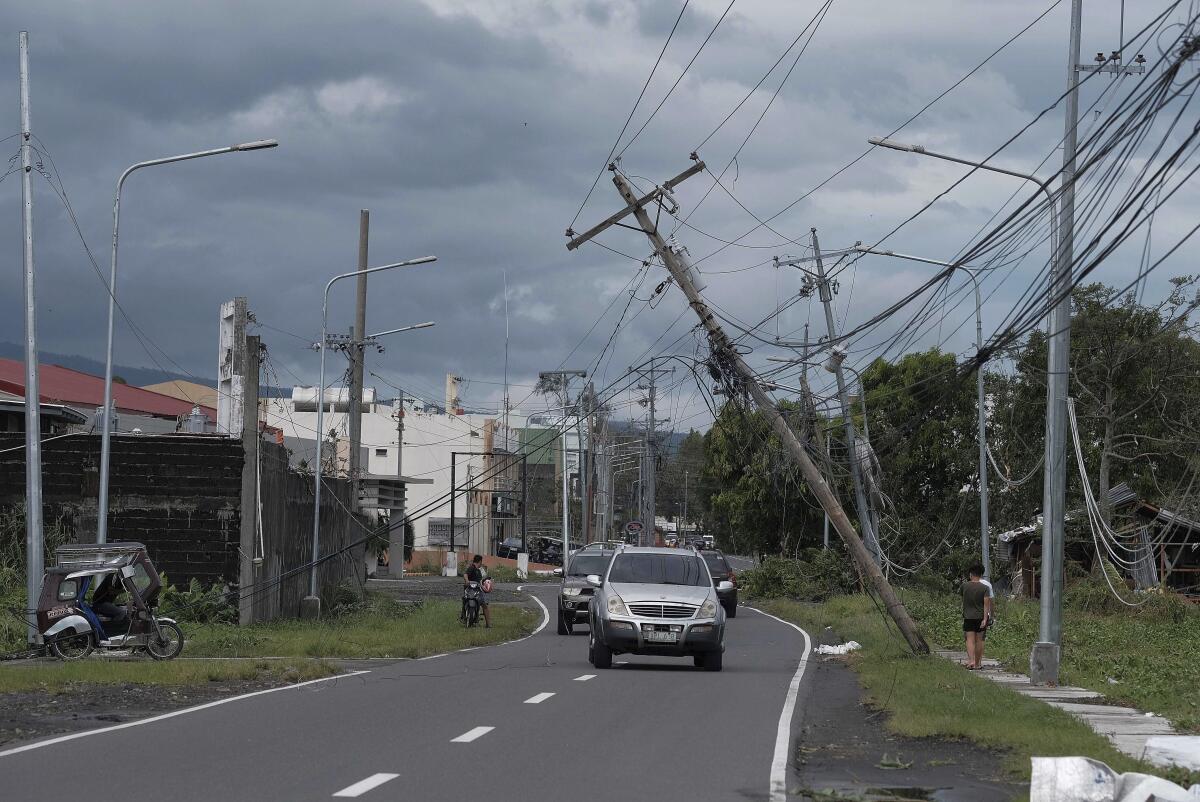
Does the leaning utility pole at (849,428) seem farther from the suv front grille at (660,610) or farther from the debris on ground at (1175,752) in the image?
the debris on ground at (1175,752)

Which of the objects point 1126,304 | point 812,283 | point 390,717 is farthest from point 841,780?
point 1126,304

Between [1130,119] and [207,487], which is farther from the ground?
[1130,119]

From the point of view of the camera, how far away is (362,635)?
1089 inches

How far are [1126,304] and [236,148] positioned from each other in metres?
31.1

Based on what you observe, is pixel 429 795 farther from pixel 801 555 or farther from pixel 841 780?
pixel 801 555

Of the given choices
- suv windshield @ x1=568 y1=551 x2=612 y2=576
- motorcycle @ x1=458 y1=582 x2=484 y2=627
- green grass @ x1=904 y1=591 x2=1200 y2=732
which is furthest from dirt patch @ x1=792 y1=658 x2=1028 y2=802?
motorcycle @ x1=458 y1=582 x2=484 y2=627

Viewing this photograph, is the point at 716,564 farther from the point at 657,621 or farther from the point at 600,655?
the point at 657,621

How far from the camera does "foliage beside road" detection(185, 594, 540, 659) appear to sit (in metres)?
24.0

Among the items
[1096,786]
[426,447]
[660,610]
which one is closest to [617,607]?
[660,610]

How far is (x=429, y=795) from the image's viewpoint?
940cm

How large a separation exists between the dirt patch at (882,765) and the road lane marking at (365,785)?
2.82 metres

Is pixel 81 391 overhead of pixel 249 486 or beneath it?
overhead

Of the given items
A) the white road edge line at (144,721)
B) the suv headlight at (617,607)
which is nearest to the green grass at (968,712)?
the suv headlight at (617,607)

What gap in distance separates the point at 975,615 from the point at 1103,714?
265 inches
